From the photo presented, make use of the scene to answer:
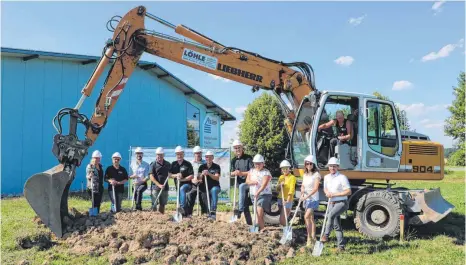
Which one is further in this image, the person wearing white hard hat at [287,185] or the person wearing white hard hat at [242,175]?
the person wearing white hard hat at [242,175]

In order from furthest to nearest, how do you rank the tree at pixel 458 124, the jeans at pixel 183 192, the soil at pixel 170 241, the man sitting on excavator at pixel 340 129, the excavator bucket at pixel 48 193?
the tree at pixel 458 124 → the jeans at pixel 183 192 → the man sitting on excavator at pixel 340 129 → the excavator bucket at pixel 48 193 → the soil at pixel 170 241

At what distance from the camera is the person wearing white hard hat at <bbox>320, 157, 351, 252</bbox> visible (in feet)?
22.1

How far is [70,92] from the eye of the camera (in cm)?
1602

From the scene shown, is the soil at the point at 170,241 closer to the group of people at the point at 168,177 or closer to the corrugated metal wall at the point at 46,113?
the group of people at the point at 168,177

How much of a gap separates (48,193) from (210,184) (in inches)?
124

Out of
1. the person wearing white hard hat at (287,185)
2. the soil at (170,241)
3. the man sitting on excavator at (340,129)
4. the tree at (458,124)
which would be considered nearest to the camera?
the soil at (170,241)

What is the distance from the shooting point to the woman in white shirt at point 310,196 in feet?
23.0

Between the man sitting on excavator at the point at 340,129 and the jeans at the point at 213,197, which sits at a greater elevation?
the man sitting on excavator at the point at 340,129

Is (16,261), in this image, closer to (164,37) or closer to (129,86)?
(164,37)

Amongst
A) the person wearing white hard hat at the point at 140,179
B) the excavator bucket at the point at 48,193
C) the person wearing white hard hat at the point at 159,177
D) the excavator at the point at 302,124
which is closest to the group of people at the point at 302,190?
the excavator at the point at 302,124

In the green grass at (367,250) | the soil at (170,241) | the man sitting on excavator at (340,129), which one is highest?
the man sitting on excavator at (340,129)

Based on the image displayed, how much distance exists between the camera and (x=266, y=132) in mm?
27047

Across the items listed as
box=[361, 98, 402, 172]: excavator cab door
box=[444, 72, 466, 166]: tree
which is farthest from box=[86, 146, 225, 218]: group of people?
box=[444, 72, 466, 166]: tree

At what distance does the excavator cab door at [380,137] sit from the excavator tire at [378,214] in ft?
2.11
